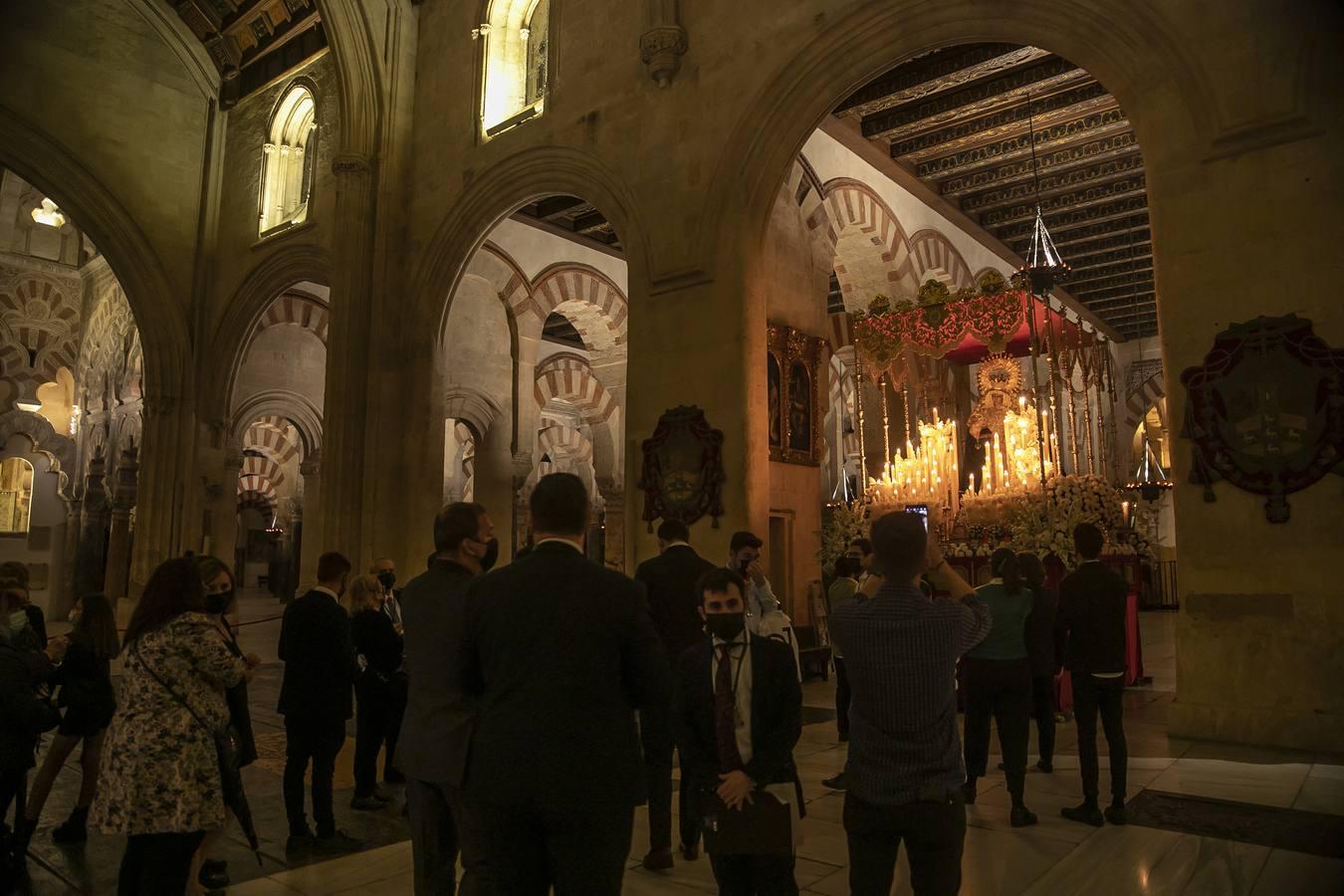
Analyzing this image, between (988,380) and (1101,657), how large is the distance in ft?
25.8

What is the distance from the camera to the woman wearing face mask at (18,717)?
2.85 meters

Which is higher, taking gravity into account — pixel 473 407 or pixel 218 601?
pixel 473 407

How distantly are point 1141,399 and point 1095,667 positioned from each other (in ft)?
56.9

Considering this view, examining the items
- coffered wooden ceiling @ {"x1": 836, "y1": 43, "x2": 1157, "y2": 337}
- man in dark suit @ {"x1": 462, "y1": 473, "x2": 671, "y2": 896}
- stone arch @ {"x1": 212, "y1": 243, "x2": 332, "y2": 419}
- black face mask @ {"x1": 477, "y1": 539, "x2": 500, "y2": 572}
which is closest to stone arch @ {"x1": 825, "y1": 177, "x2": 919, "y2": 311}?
coffered wooden ceiling @ {"x1": 836, "y1": 43, "x2": 1157, "y2": 337}

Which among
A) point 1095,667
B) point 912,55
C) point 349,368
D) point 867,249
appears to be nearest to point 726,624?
point 1095,667

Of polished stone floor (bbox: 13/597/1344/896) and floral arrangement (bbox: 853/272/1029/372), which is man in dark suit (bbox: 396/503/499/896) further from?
floral arrangement (bbox: 853/272/1029/372)

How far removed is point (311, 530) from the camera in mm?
10789

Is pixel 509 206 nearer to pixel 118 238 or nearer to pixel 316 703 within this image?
pixel 118 238

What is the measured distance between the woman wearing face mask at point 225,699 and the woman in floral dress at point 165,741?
9cm

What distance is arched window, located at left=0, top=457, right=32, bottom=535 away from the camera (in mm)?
15320

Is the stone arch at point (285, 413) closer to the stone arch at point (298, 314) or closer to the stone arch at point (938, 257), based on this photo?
the stone arch at point (298, 314)

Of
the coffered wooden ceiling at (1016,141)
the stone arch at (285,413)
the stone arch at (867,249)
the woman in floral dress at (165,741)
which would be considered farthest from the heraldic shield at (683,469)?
the stone arch at (285,413)

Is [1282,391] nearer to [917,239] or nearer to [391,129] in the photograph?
[917,239]

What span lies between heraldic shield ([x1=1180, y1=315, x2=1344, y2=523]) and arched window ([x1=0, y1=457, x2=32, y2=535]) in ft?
58.1
